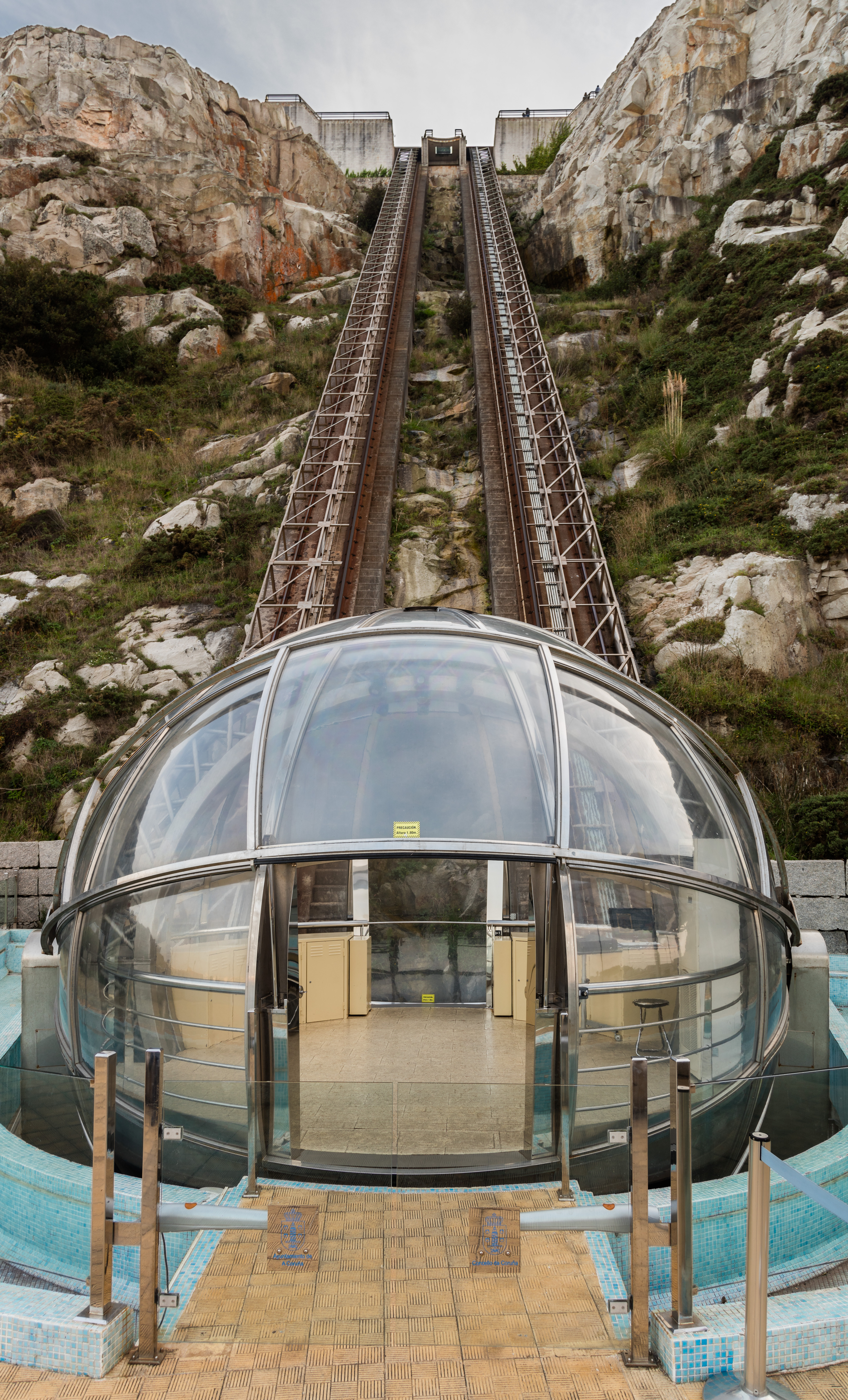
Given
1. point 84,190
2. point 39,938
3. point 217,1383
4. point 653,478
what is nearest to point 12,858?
point 39,938

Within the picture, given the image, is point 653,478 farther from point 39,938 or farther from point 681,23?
point 681,23

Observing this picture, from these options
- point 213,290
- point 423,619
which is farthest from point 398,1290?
point 213,290

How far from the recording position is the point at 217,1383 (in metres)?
3.00

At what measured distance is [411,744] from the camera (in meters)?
5.13

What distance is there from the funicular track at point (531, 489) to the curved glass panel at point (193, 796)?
27.6 feet

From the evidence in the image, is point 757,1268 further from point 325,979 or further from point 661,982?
point 325,979

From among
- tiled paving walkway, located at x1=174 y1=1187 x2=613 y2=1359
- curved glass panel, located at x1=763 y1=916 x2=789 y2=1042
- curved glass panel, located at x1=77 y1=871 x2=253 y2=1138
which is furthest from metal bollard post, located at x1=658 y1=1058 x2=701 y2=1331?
curved glass panel, located at x1=763 y1=916 x2=789 y2=1042

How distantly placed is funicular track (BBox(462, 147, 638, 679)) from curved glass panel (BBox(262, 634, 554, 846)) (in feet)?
25.5

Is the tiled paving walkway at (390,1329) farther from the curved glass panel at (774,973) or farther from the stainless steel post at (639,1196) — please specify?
the curved glass panel at (774,973)

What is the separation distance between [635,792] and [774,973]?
1678 millimetres

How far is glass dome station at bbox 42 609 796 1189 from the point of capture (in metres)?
3.74

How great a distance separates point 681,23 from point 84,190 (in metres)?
24.3

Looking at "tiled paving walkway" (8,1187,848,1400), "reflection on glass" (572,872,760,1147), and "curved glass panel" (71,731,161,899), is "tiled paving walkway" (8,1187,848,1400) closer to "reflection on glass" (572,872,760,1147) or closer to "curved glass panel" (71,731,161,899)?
"reflection on glass" (572,872,760,1147)

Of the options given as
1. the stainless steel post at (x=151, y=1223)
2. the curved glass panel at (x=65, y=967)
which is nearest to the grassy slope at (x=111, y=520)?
the curved glass panel at (x=65, y=967)
